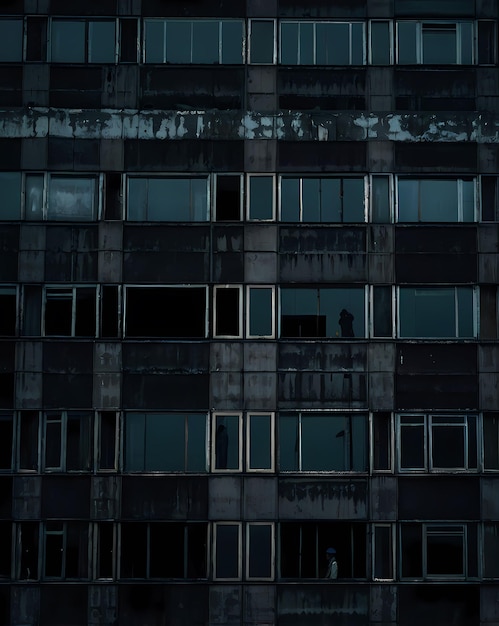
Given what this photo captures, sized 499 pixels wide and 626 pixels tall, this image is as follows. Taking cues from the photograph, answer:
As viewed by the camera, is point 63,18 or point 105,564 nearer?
point 105,564

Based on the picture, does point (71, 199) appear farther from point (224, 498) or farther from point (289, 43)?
point (224, 498)

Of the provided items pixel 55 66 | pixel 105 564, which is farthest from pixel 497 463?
pixel 55 66

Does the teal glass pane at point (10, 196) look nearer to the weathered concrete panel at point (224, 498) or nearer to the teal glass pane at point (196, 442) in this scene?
the teal glass pane at point (196, 442)

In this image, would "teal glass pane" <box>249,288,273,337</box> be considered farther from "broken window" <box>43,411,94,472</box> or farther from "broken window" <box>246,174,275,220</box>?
"broken window" <box>43,411,94,472</box>

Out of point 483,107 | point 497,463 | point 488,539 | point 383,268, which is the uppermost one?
point 483,107

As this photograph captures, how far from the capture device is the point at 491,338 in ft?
83.1

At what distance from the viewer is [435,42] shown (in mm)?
26266

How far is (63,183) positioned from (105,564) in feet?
35.4

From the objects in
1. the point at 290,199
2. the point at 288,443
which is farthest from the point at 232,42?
A: the point at 288,443

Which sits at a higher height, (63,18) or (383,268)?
(63,18)

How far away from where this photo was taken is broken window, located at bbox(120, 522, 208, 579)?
80.9 feet

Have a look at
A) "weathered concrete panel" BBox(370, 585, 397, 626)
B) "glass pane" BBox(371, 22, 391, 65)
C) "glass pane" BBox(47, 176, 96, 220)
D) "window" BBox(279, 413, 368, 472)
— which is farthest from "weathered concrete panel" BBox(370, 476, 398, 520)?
"glass pane" BBox(371, 22, 391, 65)

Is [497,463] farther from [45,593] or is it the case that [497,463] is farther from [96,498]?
[45,593]

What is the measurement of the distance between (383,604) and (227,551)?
4.50m
